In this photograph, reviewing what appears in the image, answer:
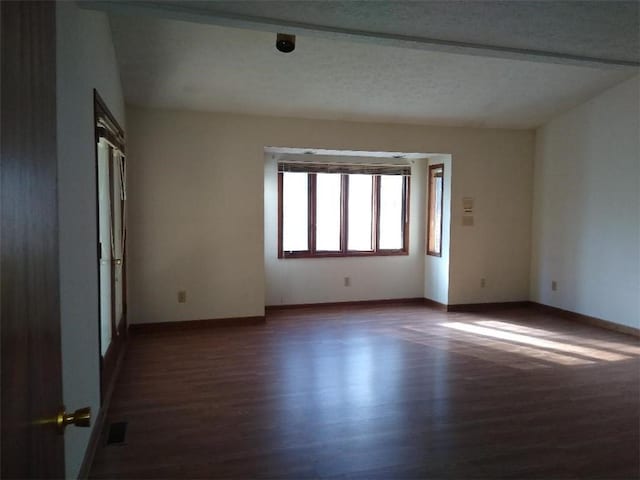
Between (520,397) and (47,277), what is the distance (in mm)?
3396

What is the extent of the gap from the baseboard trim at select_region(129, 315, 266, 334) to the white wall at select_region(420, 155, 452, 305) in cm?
249

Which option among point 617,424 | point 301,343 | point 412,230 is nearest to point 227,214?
point 301,343

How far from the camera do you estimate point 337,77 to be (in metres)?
4.59

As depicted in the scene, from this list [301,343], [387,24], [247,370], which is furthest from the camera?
[301,343]

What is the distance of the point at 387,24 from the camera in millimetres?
2646

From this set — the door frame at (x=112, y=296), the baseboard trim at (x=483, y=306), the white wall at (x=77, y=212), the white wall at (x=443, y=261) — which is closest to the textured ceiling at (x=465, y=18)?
the white wall at (x=77, y=212)

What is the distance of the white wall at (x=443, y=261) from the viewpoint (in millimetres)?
6336

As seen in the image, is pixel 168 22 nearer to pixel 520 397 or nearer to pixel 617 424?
pixel 520 397

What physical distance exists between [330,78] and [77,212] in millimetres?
2971

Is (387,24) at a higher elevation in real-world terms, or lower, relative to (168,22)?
lower

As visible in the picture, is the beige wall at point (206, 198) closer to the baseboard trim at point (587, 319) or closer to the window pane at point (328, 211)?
the window pane at point (328, 211)

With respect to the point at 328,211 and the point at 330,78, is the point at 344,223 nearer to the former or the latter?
the point at 328,211


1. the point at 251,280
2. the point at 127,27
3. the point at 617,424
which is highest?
the point at 127,27

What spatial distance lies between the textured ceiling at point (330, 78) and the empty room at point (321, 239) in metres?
0.03
